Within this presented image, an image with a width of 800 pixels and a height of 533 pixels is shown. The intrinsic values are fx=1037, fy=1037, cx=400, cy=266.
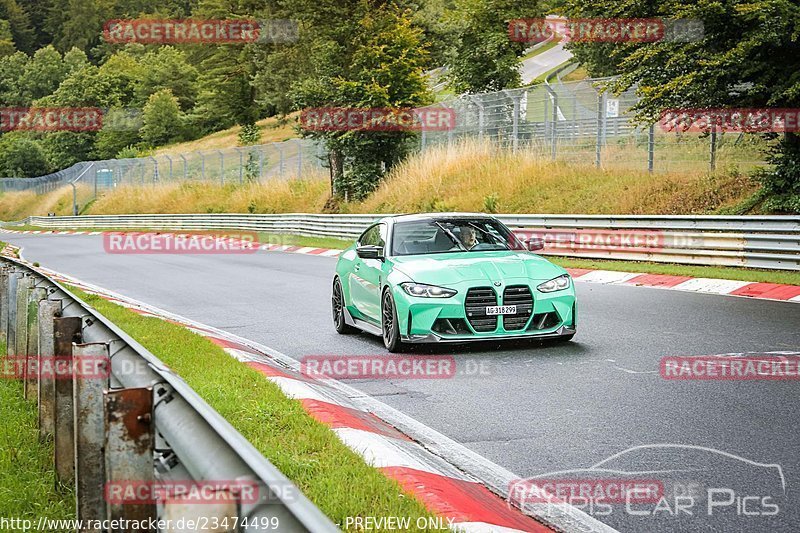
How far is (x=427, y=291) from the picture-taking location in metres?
9.97

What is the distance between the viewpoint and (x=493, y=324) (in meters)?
9.96

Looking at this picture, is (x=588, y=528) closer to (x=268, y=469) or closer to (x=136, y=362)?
(x=136, y=362)

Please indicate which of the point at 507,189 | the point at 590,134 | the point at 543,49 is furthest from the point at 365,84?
the point at 543,49

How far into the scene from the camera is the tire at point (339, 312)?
12.0 meters

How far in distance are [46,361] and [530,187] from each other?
2387 cm

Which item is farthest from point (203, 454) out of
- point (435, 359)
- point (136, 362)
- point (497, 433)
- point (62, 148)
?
point (62, 148)

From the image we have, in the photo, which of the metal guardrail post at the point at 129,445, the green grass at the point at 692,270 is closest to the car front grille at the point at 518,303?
the metal guardrail post at the point at 129,445

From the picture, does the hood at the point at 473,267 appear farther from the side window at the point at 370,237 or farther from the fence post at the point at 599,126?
the fence post at the point at 599,126

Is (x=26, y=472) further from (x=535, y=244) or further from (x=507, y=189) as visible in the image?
(x=507, y=189)

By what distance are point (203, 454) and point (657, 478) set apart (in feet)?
10.6

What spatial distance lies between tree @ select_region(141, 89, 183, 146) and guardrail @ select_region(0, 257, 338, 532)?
113999mm

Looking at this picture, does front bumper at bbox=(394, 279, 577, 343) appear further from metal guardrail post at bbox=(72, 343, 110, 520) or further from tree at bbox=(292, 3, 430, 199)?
tree at bbox=(292, 3, 430, 199)

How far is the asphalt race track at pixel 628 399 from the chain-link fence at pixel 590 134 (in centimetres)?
1008

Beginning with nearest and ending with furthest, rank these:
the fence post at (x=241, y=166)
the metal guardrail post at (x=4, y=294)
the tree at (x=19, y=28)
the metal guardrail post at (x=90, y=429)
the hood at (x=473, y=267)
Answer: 1. the metal guardrail post at (x=90, y=429)
2. the metal guardrail post at (x=4, y=294)
3. the hood at (x=473, y=267)
4. the fence post at (x=241, y=166)
5. the tree at (x=19, y=28)
